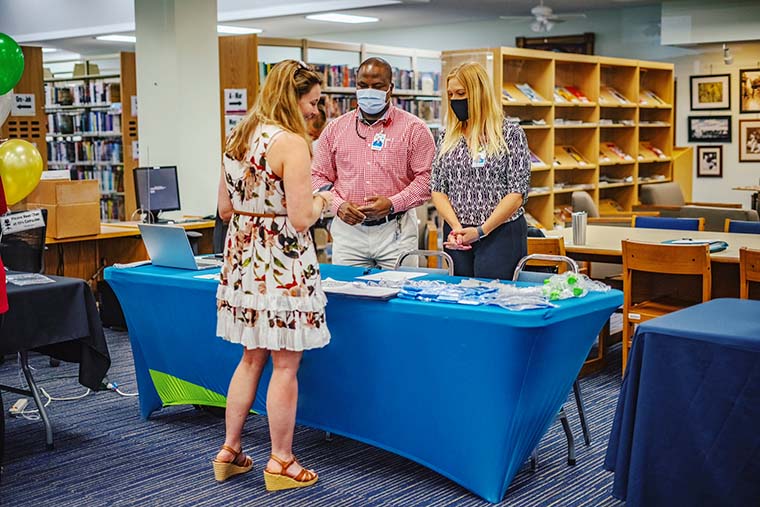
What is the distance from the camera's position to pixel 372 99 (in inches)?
166

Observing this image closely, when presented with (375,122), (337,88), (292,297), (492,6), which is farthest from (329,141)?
(492,6)

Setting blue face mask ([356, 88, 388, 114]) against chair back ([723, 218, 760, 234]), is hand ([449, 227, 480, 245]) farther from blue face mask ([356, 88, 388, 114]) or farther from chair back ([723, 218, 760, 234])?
chair back ([723, 218, 760, 234])

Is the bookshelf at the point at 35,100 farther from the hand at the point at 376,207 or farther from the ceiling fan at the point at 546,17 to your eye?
the hand at the point at 376,207

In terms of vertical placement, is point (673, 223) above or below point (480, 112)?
below

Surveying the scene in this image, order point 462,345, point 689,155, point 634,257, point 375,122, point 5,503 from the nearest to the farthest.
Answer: point 462,345, point 5,503, point 375,122, point 634,257, point 689,155

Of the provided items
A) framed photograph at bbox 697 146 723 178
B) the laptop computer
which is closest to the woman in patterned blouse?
the laptop computer

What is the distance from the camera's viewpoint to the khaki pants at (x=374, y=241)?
169 inches

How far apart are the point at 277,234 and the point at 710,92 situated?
10.2 m

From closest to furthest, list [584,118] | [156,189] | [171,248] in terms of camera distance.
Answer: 1. [171,248]
2. [156,189]
3. [584,118]

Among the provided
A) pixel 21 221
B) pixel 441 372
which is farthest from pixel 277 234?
pixel 21 221

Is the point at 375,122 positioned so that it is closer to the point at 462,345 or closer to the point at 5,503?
the point at 462,345

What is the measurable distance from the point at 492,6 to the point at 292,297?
9.82 meters

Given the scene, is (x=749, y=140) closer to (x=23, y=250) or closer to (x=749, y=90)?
(x=749, y=90)

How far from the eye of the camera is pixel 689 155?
1223 centimetres
